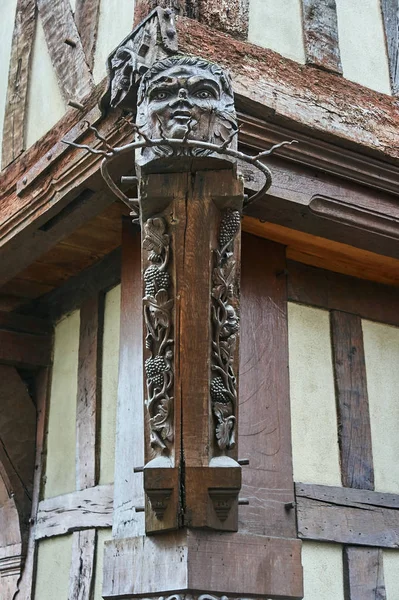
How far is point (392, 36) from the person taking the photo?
144 inches

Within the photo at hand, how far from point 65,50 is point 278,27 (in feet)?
2.89

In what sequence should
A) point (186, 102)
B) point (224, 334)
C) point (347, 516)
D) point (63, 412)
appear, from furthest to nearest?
point (63, 412) → point (347, 516) → point (224, 334) → point (186, 102)

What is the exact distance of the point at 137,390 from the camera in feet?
10.4

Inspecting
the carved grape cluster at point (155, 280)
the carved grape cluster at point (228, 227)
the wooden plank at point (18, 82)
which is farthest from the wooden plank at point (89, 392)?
the carved grape cluster at point (228, 227)

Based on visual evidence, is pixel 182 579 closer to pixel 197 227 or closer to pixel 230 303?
pixel 230 303

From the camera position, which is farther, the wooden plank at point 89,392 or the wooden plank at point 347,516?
the wooden plank at point 89,392

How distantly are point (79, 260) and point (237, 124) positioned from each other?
1251 millimetres

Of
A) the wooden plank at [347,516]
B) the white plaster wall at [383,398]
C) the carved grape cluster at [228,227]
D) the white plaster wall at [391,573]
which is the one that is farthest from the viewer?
the white plaster wall at [383,398]

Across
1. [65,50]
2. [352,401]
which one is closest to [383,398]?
[352,401]

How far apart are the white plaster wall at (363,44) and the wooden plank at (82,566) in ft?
6.75

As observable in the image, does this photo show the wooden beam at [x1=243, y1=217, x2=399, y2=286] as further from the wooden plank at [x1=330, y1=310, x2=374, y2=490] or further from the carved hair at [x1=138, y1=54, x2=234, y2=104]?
the carved hair at [x1=138, y1=54, x2=234, y2=104]

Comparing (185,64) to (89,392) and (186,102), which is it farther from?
(89,392)

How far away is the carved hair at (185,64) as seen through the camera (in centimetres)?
275

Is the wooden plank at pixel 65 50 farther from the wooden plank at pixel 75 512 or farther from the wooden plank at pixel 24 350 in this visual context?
the wooden plank at pixel 75 512
